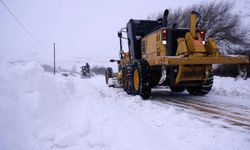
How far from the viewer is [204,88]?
10.6 m

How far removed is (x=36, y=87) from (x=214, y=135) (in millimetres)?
4141

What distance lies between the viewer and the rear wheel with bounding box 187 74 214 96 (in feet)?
33.6

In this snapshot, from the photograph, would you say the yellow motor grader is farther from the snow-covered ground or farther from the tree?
the tree

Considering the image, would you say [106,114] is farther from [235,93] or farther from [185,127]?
[235,93]

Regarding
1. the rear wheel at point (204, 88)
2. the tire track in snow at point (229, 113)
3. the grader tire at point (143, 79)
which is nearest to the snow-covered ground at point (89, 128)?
the tire track in snow at point (229, 113)

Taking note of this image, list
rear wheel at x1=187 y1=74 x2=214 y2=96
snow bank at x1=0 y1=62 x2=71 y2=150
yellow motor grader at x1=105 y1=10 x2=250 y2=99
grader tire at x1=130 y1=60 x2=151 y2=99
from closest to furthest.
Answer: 1. snow bank at x1=0 y1=62 x2=71 y2=150
2. yellow motor grader at x1=105 y1=10 x2=250 y2=99
3. grader tire at x1=130 y1=60 x2=151 y2=99
4. rear wheel at x1=187 y1=74 x2=214 y2=96

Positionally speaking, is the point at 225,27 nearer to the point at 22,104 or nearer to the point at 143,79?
the point at 143,79

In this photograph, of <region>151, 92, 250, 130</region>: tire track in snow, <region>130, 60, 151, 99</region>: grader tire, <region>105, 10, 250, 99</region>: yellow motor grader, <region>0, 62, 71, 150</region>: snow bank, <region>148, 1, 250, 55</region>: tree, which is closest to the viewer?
<region>0, 62, 71, 150</region>: snow bank

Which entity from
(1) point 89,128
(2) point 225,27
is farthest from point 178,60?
(2) point 225,27

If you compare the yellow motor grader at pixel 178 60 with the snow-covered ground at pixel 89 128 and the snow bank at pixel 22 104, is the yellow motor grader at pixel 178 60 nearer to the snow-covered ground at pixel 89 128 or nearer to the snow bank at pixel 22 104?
the snow-covered ground at pixel 89 128

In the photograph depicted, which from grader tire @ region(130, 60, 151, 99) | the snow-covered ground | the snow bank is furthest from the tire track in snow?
the snow bank

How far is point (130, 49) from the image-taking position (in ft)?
40.4

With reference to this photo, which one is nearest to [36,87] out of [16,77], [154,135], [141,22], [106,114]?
[16,77]

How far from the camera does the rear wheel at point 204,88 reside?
403 inches
